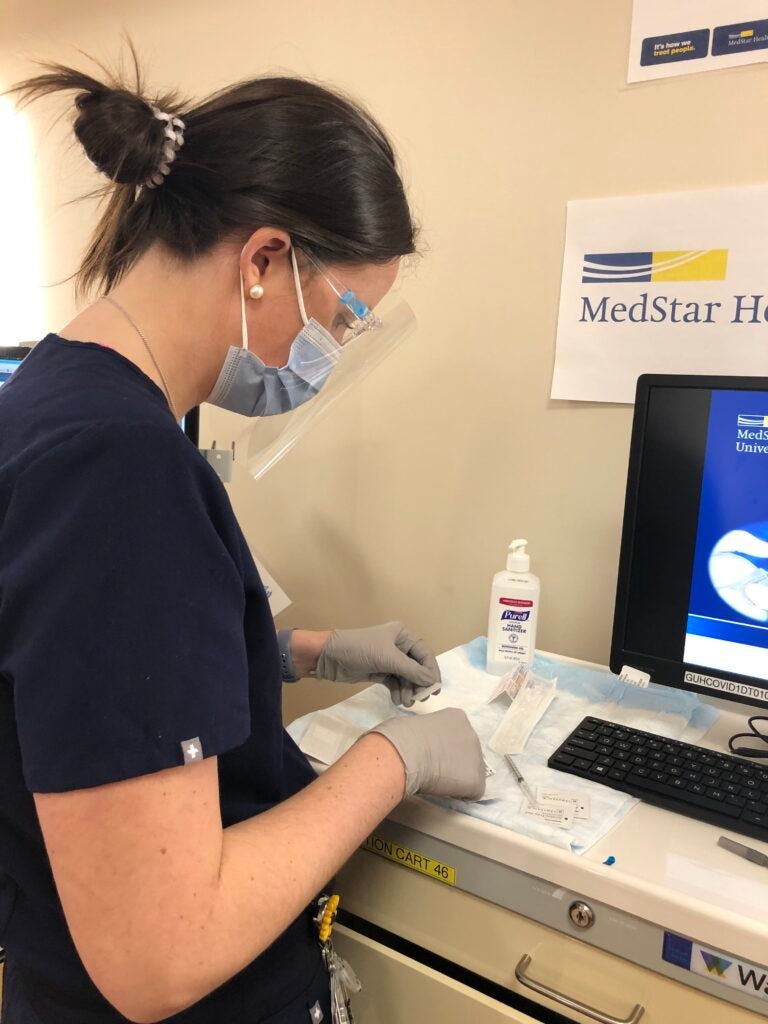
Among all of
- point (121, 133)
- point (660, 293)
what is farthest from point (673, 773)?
point (121, 133)

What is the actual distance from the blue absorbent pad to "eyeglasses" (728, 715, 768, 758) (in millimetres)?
45

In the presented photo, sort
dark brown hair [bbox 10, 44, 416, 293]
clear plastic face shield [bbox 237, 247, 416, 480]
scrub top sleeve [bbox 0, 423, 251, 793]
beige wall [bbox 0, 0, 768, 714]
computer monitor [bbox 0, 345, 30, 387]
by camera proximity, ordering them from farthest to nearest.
Result: 1. computer monitor [bbox 0, 345, 30, 387]
2. beige wall [bbox 0, 0, 768, 714]
3. clear plastic face shield [bbox 237, 247, 416, 480]
4. dark brown hair [bbox 10, 44, 416, 293]
5. scrub top sleeve [bbox 0, 423, 251, 793]

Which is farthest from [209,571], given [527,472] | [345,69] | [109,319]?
[345,69]

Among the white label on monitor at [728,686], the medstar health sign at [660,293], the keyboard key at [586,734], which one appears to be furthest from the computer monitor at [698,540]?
the medstar health sign at [660,293]

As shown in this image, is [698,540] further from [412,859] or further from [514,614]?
[412,859]

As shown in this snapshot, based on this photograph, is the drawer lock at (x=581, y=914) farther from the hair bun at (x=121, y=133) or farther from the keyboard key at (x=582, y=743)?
the hair bun at (x=121, y=133)

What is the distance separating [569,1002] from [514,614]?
0.53 m

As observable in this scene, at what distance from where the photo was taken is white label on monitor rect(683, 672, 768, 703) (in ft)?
2.96

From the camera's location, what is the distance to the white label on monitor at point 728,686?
0.90 metres

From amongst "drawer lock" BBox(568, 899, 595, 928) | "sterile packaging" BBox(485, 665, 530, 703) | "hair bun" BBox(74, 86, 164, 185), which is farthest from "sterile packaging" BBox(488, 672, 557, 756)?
"hair bun" BBox(74, 86, 164, 185)

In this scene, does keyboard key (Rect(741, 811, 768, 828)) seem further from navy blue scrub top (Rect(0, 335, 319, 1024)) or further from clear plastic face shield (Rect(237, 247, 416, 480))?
clear plastic face shield (Rect(237, 247, 416, 480))

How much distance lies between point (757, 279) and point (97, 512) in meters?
1.02

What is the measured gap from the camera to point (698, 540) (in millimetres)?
943

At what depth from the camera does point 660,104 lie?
44.9 inches
